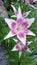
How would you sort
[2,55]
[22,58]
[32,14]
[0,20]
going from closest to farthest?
1. [22,58]
2. [2,55]
3. [0,20]
4. [32,14]

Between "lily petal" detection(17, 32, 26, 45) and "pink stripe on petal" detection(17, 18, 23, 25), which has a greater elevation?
"pink stripe on petal" detection(17, 18, 23, 25)

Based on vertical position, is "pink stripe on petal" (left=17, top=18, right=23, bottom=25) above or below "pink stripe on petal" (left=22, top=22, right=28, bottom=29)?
above

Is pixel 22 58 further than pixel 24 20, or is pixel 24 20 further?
pixel 22 58

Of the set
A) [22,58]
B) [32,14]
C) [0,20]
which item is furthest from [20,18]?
[32,14]

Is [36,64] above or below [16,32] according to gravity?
below

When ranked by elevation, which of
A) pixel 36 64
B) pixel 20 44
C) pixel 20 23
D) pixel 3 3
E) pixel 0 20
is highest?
pixel 3 3

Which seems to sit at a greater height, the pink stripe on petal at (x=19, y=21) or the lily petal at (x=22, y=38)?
the pink stripe on petal at (x=19, y=21)

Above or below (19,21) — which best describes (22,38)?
below

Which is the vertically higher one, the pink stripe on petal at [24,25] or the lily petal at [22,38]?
the pink stripe on petal at [24,25]

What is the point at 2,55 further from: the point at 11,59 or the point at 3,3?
the point at 3,3

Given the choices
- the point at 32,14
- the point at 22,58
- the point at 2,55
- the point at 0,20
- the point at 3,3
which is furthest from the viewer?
the point at 3,3

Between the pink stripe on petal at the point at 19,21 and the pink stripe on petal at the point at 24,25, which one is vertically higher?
the pink stripe on petal at the point at 19,21
